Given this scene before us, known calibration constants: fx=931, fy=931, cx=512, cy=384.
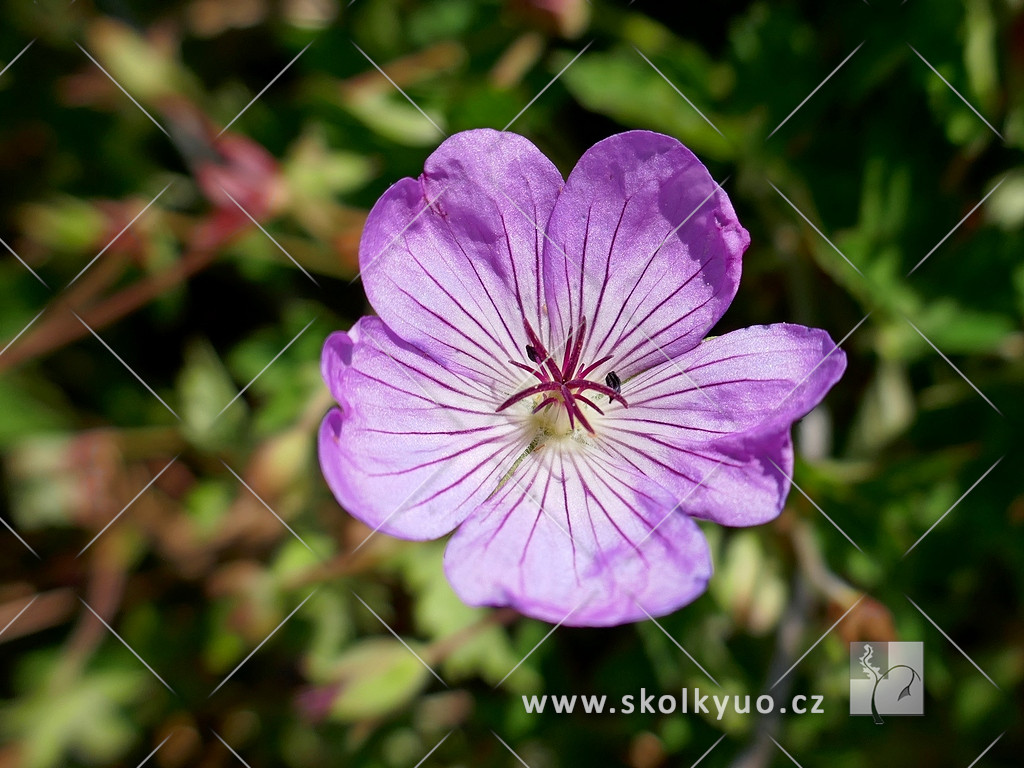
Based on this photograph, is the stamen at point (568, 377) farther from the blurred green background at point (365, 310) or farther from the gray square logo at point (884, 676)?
the gray square logo at point (884, 676)

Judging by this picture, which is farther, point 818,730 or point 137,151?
point 137,151

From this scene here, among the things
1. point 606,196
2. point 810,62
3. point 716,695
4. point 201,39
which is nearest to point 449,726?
point 716,695

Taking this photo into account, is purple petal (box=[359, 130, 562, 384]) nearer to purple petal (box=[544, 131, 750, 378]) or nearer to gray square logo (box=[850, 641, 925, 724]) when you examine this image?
purple petal (box=[544, 131, 750, 378])

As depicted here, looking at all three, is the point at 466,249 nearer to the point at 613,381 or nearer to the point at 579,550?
the point at 613,381

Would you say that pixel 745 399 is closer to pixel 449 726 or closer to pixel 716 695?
pixel 716 695

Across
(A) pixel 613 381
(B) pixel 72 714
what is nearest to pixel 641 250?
(A) pixel 613 381

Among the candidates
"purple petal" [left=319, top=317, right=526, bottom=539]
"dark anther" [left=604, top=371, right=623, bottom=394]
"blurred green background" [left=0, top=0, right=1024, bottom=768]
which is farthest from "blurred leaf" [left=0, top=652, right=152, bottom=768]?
"dark anther" [left=604, top=371, right=623, bottom=394]
